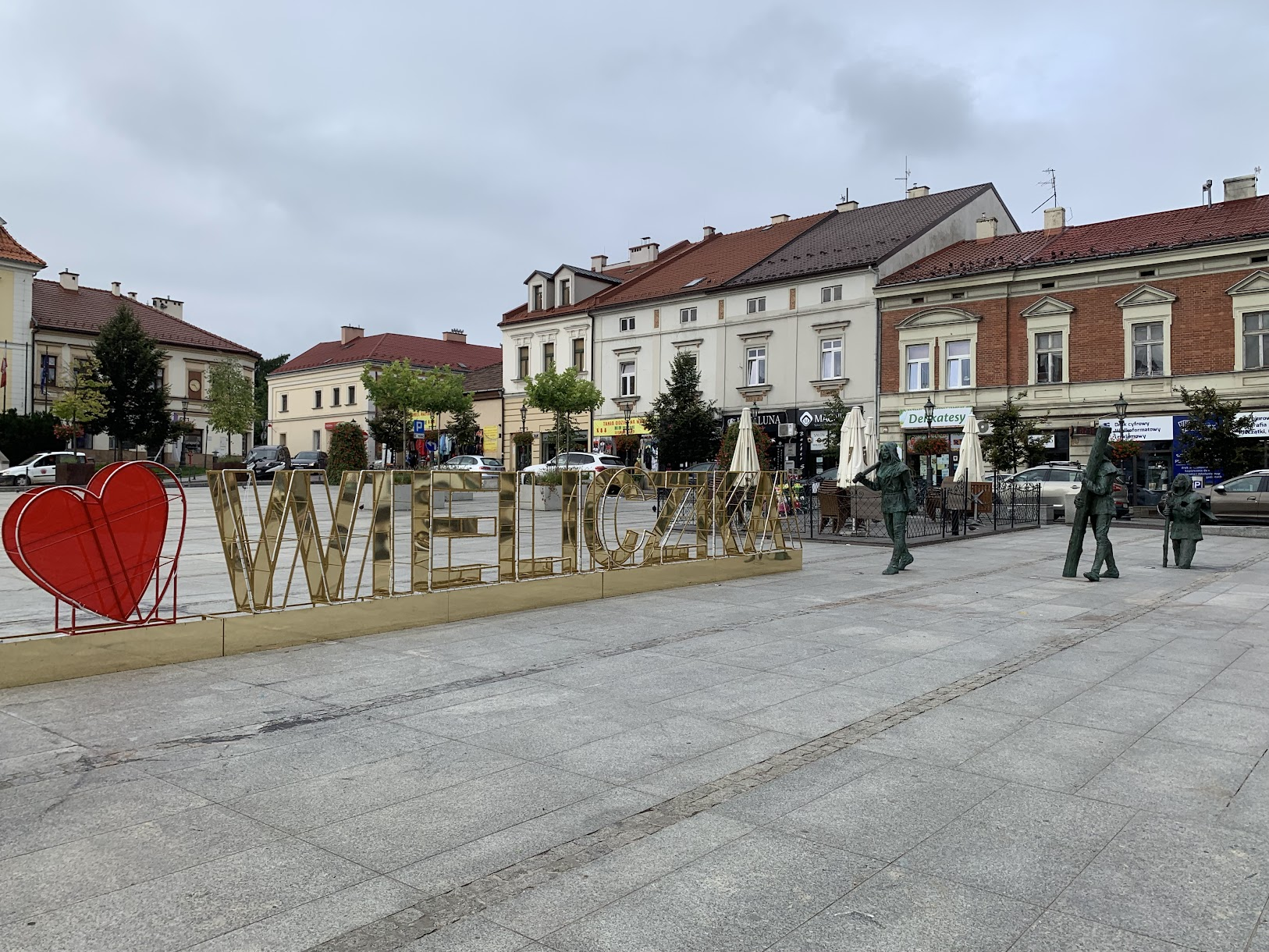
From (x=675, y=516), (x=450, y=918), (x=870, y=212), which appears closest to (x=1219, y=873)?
(x=450, y=918)

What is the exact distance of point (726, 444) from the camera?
2716 centimetres

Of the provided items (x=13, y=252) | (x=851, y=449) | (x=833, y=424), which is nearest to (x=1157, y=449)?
(x=833, y=424)

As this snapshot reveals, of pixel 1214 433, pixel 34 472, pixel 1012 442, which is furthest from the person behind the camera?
pixel 34 472

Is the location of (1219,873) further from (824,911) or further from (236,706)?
(236,706)

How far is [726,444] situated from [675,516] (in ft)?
49.4

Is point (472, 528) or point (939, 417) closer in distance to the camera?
point (472, 528)

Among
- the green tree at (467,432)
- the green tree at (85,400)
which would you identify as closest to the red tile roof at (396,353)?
the green tree at (467,432)

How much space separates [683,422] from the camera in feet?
135

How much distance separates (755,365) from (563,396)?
8.74 metres

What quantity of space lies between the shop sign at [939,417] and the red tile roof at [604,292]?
17.3m

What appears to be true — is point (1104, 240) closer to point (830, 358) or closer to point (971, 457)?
point (830, 358)

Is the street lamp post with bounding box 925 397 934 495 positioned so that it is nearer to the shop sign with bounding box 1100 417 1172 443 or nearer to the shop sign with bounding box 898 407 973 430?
the shop sign with bounding box 898 407 973 430

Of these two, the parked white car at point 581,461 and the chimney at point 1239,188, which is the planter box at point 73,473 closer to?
the parked white car at point 581,461

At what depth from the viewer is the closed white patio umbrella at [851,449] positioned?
22.8 m
